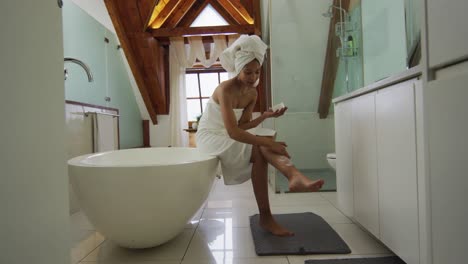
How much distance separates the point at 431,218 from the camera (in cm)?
61

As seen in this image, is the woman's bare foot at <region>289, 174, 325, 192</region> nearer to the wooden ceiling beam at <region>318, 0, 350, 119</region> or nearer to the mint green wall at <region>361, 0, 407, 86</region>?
the mint green wall at <region>361, 0, 407, 86</region>

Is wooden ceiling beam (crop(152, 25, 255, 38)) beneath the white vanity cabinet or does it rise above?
above

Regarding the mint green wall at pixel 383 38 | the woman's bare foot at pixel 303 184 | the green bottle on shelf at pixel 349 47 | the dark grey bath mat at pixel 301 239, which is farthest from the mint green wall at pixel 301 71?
the woman's bare foot at pixel 303 184

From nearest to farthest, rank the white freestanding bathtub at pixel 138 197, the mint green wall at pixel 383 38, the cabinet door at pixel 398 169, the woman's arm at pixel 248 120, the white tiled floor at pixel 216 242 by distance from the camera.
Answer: the cabinet door at pixel 398 169
the white freestanding bathtub at pixel 138 197
the white tiled floor at pixel 216 242
the woman's arm at pixel 248 120
the mint green wall at pixel 383 38

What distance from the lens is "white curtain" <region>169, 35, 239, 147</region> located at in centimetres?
415

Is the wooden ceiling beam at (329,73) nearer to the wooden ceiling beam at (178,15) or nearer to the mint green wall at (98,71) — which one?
the wooden ceiling beam at (178,15)

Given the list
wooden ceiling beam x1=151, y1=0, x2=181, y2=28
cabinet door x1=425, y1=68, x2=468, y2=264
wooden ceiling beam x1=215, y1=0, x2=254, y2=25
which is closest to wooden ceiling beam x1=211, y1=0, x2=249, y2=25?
wooden ceiling beam x1=215, y1=0, x2=254, y2=25

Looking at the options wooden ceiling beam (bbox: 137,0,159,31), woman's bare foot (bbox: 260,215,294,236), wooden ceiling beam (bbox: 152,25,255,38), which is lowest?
woman's bare foot (bbox: 260,215,294,236)

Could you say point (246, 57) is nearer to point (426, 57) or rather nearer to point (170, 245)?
point (426, 57)

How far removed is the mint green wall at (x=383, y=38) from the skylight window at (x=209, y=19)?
218cm

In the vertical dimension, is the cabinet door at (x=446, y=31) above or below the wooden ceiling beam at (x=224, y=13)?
below

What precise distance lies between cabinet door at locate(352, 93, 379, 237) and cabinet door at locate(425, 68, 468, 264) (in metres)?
0.63

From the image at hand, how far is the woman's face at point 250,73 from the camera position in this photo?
1.48 metres

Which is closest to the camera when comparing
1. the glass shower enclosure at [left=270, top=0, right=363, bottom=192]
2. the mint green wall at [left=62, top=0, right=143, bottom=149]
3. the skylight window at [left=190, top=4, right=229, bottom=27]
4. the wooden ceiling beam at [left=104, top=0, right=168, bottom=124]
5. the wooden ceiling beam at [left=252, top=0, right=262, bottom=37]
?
the mint green wall at [left=62, top=0, right=143, bottom=149]
